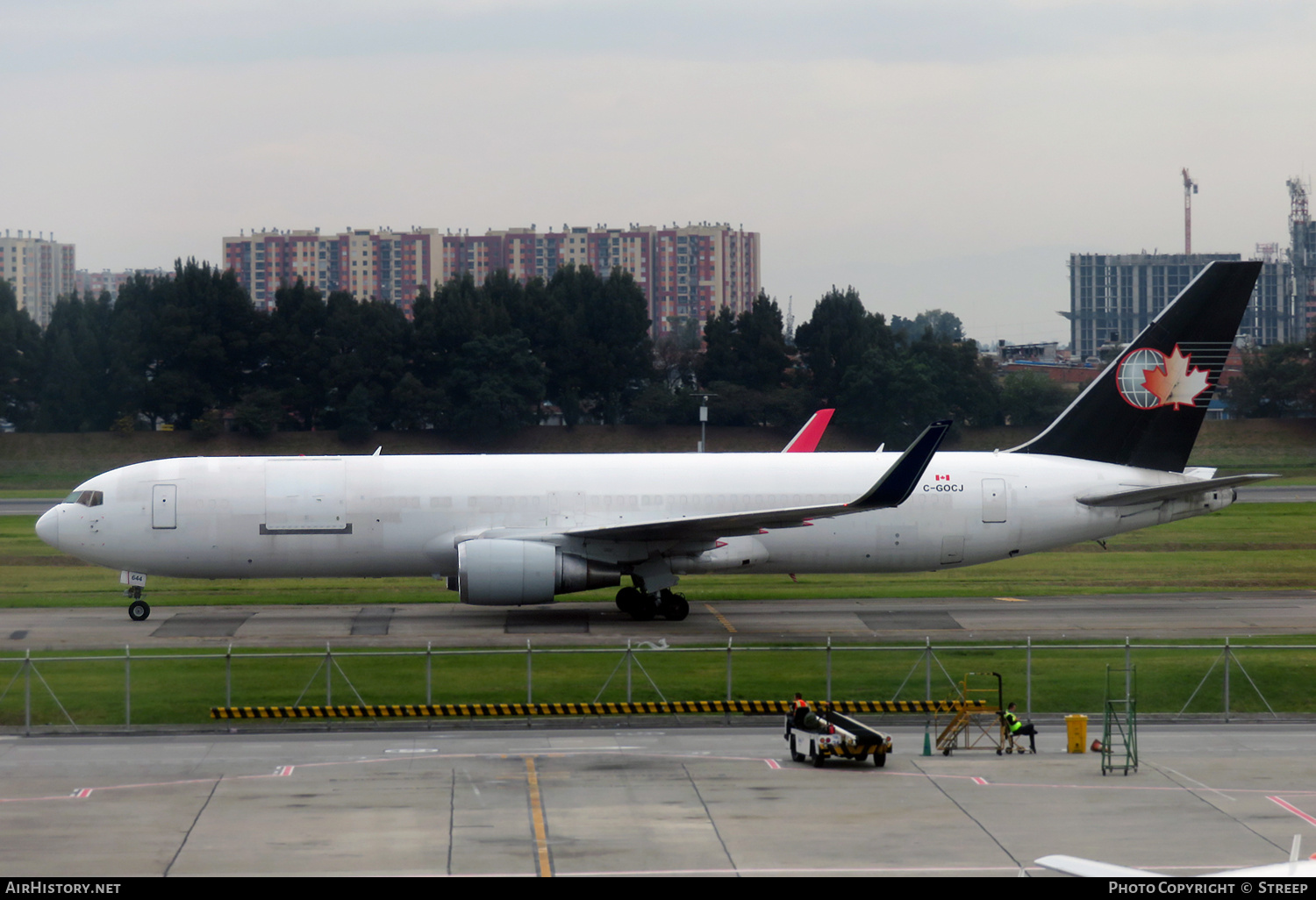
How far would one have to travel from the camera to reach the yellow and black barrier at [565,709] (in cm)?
2683

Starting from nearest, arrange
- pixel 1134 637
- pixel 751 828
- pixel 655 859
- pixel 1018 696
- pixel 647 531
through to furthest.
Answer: pixel 655 859 → pixel 751 828 → pixel 1018 696 → pixel 1134 637 → pixel 647 531

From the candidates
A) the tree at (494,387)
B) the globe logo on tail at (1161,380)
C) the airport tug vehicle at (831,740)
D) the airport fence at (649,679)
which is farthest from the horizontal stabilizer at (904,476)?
the tree at (494,387)

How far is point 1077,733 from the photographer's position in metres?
24.6

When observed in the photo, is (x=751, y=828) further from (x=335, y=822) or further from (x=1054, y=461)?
(x=1054, y=461)


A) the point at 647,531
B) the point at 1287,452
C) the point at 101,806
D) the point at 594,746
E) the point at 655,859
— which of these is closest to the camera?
the point at 655,859

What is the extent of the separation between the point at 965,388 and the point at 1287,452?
24966 millimetres

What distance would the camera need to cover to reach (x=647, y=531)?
119ft

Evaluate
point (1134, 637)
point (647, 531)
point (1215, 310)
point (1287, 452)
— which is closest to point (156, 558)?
point (647, 531)

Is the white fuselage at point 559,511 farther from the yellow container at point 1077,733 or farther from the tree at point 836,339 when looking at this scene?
the tree at point 836,339

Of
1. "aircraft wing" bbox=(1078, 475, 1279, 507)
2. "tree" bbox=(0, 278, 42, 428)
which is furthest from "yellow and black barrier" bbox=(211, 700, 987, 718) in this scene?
"tree" bbox=(0, 278, 42, 428)

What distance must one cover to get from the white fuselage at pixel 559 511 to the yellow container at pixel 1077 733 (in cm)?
1399

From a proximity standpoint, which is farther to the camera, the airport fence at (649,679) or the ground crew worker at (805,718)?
the airport fence at (649,679)

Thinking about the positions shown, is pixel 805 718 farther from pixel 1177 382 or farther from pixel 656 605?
pixel 1177 382

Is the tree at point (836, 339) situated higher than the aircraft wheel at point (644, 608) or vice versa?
the tree at point (836, 339)
